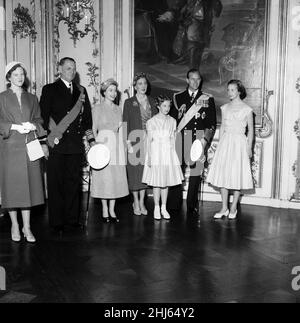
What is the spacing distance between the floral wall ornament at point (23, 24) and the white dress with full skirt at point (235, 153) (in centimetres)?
266

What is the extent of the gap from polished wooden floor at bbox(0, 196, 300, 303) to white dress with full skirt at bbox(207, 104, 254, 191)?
16.8 inches

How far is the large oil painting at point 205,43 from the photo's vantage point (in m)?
5.84

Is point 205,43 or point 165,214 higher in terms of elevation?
point 205,43

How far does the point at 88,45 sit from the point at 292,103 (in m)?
2.81

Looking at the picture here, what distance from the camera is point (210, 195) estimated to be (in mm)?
6188

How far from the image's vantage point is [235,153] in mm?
5102

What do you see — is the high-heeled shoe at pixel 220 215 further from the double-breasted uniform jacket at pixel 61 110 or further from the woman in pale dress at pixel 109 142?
the double-breasted uniform jacket at pixel 61 110

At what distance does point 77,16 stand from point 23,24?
0.90 meters

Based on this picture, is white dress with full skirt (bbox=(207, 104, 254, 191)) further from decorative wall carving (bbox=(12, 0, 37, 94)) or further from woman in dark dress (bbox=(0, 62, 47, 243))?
decorative wall carving (bbox=(12, 0, 37, 94))

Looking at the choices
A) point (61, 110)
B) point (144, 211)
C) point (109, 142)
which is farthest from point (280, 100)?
point (61, 110)

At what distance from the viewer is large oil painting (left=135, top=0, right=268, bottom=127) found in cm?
584

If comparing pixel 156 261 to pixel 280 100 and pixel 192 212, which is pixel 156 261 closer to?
pixel 192 212

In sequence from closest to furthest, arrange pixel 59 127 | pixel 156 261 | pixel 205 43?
1. pixel 156 261
2. pixel 59 127
3. pixel 205 43
